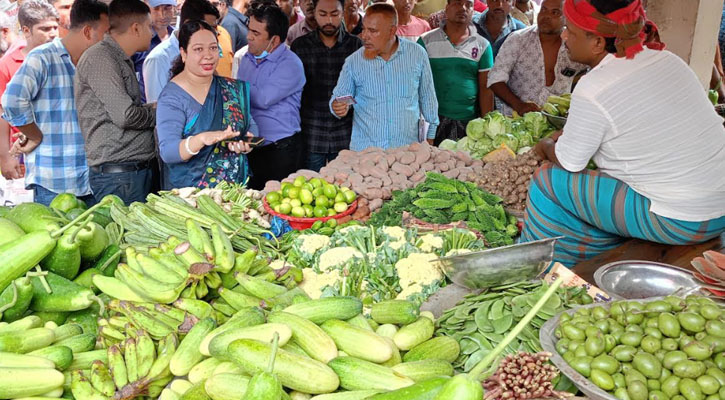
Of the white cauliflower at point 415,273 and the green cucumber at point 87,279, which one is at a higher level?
the green cucumber at point 87,279

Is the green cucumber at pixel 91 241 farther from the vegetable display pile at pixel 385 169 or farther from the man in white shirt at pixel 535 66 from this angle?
the man in white shirt at pixel 535 66

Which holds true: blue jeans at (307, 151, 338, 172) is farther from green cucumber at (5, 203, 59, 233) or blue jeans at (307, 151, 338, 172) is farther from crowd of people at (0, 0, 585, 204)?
green cucumber at (5, 203, 59, 233)

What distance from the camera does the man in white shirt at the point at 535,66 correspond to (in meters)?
5.62

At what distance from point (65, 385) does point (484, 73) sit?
526 cm

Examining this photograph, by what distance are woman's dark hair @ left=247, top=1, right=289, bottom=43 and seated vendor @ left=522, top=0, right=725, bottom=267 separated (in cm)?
273

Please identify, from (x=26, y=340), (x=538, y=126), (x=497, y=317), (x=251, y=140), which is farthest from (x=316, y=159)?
(x=26, y=340)

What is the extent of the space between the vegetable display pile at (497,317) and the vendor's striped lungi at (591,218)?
1.02 meters

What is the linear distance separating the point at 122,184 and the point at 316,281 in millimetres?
A: 2186

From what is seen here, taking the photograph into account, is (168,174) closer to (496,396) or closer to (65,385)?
(65,385)

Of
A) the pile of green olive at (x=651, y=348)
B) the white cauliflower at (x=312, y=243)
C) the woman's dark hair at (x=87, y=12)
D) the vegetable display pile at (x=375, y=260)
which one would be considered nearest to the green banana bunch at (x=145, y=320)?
the vegetable display pile at (x=375, y=260)

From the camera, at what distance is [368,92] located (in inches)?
202

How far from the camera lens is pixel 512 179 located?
13.9 feet

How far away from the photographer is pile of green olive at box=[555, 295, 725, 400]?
5.59 feet

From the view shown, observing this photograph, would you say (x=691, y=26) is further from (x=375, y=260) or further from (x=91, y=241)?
(x=91, y=241)
